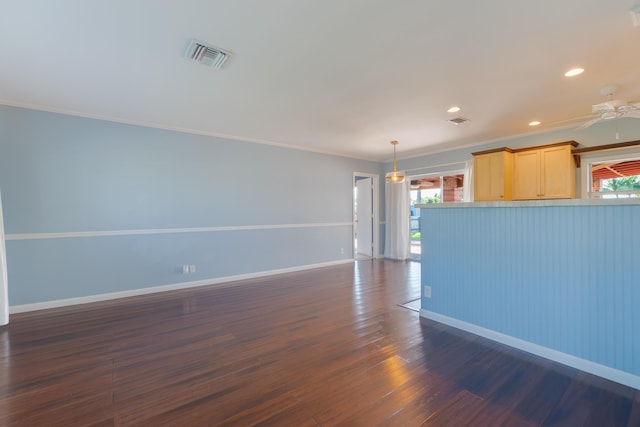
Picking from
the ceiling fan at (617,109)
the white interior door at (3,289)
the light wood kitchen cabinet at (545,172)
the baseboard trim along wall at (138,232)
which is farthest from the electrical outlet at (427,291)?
the white interior door at (3,289)

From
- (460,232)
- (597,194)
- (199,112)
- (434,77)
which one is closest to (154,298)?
(199,112)

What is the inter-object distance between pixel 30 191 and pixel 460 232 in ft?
18.3

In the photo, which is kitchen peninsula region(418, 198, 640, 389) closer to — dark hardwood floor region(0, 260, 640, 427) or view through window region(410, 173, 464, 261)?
dark hardwood floor region(0, 260, 640, 427)

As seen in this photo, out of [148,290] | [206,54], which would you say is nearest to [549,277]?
[206,54]

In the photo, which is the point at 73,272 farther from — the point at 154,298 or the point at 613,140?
the point at 613,140

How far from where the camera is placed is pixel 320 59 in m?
2.61

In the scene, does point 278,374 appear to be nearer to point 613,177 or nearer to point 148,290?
point 148,290

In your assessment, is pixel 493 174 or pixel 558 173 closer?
pixel 558 173

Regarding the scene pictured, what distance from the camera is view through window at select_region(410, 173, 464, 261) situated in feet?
22.5

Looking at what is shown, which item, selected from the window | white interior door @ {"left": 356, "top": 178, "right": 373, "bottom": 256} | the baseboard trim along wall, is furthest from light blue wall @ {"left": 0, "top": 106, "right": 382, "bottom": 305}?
the window

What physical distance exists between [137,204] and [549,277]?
212 inches

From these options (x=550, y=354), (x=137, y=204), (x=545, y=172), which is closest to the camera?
(x=550, y=354)

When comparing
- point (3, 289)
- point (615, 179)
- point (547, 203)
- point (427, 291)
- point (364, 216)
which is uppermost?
point (615, 179)

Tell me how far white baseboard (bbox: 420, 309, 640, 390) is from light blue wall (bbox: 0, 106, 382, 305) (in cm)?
366
